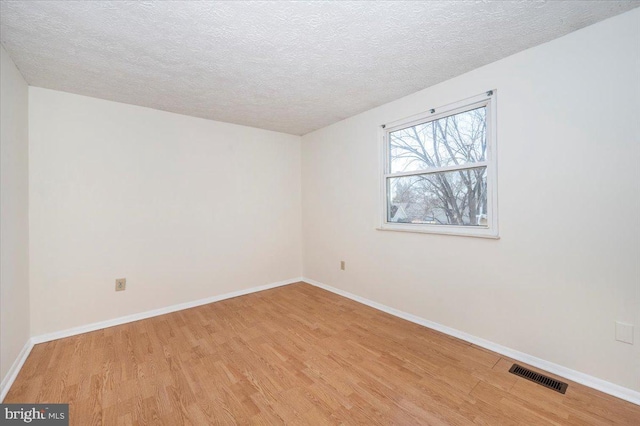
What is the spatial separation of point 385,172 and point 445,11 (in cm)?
171

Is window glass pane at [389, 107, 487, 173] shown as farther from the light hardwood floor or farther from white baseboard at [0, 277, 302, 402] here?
white baseboard at [0, 277, 302, 402]

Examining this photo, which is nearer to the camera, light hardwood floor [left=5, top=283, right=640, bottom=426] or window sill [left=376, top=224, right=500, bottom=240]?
light hardwood floor [left=5, top=283, right=640, bottom=426]

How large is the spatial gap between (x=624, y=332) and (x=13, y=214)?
14.6 feet

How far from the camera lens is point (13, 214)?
2070 millimetres

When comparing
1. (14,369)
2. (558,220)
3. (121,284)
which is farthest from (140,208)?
(558,220)

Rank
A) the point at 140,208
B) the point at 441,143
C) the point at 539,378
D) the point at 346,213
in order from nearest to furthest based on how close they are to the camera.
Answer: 1. the point at 539,378
2. the point at 441,143
3. the point at 140,208
4. the point at 346,213

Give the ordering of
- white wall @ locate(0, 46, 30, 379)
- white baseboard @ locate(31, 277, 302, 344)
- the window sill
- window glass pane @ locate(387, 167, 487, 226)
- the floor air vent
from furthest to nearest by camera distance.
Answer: white baseboard @ locate(31, 277, 302, 344) → window glass pane @ locate(387, 167, 487, 226) → the window sill → white wall @ locate(0, 46, 30, 379) → the floor air vent

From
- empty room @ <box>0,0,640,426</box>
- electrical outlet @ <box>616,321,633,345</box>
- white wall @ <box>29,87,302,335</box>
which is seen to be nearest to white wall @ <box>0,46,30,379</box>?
empty room @ <box>0,0,640,426</box>

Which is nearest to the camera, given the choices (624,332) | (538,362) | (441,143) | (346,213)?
(624,332)

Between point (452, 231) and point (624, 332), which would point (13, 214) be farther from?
point (624, 332)

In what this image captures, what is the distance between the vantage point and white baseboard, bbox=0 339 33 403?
175cm

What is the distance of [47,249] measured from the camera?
251cm

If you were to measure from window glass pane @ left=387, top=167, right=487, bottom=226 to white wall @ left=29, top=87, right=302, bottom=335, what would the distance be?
193 cm

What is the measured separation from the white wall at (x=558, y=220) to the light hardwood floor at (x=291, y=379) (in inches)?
11.1
